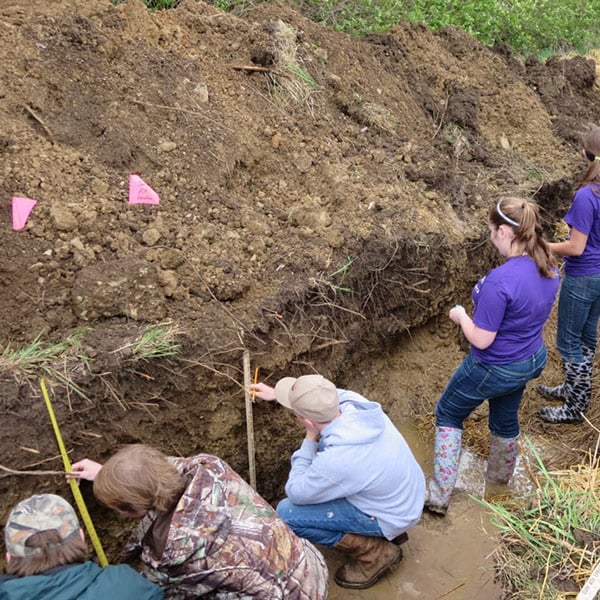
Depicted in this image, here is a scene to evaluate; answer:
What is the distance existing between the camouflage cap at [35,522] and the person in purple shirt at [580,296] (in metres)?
3.04

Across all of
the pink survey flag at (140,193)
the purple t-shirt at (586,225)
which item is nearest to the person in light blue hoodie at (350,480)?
the pink survey flag at (140,193)

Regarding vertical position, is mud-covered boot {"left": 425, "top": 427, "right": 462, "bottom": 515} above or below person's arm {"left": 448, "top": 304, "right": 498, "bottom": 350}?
below

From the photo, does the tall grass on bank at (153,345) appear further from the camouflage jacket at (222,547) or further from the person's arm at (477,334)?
the person's arm at (477,334)

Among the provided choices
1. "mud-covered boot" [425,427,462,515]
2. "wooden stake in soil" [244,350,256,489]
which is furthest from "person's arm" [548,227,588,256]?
"wooden stake in soil" [244,350,256,489]

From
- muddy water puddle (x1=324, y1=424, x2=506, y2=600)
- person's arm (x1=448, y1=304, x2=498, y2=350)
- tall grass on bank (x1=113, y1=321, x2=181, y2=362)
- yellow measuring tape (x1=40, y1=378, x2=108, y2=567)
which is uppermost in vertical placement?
person's arm (x1=448, y1=304, x2=498, y2=350)

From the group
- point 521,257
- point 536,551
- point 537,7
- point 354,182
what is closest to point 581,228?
point 521,257

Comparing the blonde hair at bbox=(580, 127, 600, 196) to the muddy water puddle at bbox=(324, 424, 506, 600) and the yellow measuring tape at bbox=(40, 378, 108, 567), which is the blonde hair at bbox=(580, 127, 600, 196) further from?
the yellow measuring tape at bbox=(40, 378, 108, 567)

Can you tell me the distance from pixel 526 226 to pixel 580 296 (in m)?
1.24

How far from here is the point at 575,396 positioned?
473 centimetres

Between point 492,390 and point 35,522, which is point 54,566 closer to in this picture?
point 35,522

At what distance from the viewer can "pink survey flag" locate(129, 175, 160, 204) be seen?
14.2 ft

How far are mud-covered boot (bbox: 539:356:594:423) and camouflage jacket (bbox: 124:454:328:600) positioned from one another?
100 inches

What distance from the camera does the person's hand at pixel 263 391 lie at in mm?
3768

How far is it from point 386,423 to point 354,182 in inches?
88.3
